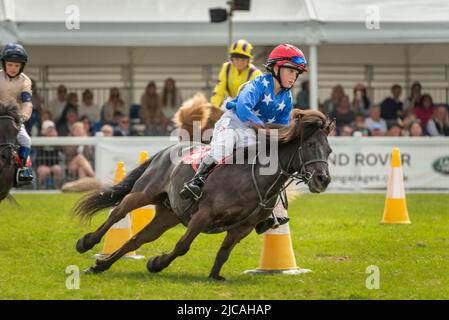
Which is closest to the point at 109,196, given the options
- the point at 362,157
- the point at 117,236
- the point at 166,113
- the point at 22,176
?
the point at 117,236

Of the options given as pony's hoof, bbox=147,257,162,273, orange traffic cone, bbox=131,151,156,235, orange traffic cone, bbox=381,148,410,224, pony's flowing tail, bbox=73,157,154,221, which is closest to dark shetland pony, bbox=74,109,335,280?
pony's hoof, bbox=147,257,162,273

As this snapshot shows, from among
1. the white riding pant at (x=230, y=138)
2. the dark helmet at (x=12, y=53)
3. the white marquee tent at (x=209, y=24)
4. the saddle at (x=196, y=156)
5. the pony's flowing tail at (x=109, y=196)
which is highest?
the white marquee tent at (x=209, y=24)

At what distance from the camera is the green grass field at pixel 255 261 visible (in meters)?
8.74

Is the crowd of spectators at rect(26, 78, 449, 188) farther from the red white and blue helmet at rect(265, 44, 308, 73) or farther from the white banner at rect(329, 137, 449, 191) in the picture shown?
the red white and blue helmet at rect(265, 44, 308, 73)

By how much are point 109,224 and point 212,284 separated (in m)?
1.71

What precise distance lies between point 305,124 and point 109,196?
9.22ft

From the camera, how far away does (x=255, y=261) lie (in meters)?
11.1

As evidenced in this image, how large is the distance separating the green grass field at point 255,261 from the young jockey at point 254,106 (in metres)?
1.11

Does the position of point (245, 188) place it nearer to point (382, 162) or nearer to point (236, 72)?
point (236, 72)

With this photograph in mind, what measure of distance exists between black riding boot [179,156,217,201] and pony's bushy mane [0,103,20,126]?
8.64ft

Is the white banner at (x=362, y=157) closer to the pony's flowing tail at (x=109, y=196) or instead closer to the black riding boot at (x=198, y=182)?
the pony's flowing tail at (x=109, y=196)

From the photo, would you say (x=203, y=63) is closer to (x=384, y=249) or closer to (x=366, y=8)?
(x=366, y=8)

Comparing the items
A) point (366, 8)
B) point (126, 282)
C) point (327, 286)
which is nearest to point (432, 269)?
point (327, 286)

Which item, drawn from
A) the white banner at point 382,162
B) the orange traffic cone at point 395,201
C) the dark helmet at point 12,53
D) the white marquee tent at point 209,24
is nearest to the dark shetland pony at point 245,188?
the dark helmet at point 12,53
